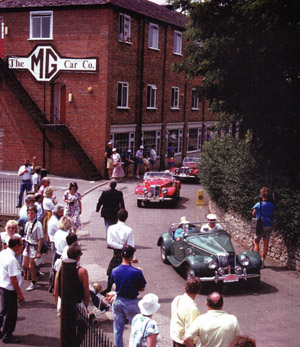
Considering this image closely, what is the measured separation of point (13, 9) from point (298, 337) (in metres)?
25.4

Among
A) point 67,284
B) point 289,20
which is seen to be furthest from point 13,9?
point 67,284

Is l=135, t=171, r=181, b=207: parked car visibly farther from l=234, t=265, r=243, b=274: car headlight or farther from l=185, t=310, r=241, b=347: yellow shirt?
l=185, t=310, r=241, b=347: yellow shirt

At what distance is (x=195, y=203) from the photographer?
2177cm

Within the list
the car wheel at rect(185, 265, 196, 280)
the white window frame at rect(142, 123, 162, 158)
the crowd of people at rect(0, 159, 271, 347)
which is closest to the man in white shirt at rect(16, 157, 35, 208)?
the crowd of people at rect(0, 159, 271, 347)

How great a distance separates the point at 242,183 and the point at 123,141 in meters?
15.2

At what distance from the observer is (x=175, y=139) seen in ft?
116

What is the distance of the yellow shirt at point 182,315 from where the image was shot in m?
6.07

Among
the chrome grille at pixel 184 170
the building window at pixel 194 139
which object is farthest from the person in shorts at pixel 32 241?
the building window at pixel 194 139

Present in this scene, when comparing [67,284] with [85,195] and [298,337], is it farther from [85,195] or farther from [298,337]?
[85,195]

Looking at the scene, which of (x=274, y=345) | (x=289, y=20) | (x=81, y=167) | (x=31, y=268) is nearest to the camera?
(x=274, y=345)

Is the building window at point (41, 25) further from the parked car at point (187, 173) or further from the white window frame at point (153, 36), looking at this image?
the parked car at point (187, 173)

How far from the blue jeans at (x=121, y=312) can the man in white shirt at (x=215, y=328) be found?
1.38 m

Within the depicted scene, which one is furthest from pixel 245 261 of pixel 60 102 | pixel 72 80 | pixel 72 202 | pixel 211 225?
pixel 60 102

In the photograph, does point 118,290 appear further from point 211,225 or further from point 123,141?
point 123,141
